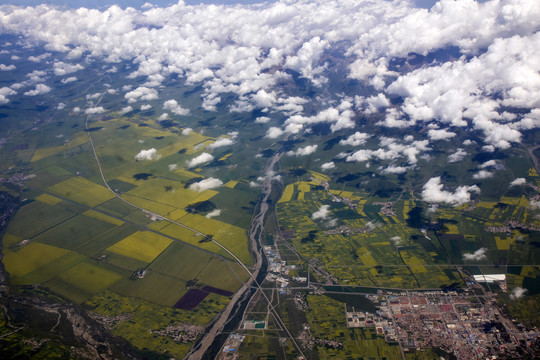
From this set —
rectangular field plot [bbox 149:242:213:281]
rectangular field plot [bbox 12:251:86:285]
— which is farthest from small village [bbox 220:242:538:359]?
rectangular field plot [bbox 12:251:86:285]

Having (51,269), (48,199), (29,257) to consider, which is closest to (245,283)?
(51,269)

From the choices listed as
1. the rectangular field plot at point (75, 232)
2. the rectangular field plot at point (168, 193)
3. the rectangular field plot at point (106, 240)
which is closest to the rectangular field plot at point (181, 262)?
the rectangular field plot at point (106, 240)

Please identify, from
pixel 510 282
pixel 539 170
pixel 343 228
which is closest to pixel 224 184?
pixel 343 228

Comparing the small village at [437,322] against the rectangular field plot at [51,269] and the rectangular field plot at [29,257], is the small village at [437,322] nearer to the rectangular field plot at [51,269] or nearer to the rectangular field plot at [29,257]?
the rectangular field plot at [51,269]

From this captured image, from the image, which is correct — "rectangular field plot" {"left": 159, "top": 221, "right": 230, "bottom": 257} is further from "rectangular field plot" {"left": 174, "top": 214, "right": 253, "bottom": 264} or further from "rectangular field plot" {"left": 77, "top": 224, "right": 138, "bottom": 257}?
"rectangular field plot" {"left": 77, "top": 224, "right": 138, "bottom": 257}

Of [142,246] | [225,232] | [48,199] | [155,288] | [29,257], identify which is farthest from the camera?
[48,199]

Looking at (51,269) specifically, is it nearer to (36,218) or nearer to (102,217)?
(102,217)

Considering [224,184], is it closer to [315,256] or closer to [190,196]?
[190,196]
